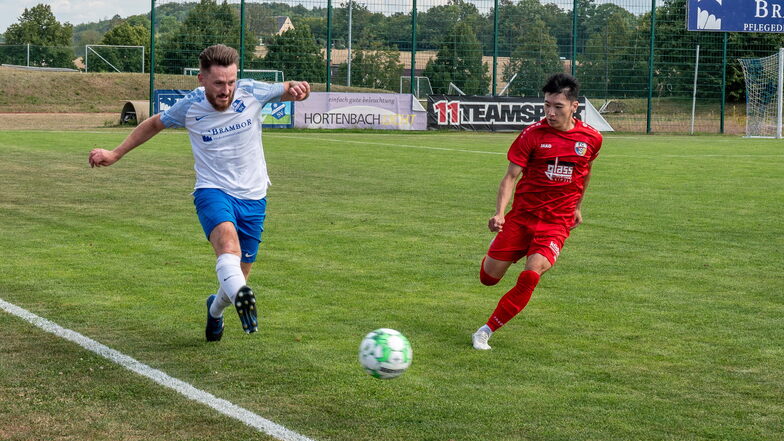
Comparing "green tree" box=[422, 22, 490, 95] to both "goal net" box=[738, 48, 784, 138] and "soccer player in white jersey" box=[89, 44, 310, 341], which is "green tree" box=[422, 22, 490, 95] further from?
"soccer player in white jersey" box=[89, 44, 310, 341]

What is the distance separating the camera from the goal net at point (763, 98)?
3906 centimetres

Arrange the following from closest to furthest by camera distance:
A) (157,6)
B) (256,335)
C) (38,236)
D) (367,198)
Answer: (256,335), (38,236), (367,198), (157,6)

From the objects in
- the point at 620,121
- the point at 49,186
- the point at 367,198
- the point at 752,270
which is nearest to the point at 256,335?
the point at 752,270

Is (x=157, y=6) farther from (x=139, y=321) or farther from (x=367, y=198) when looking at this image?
(x=139, y=321)

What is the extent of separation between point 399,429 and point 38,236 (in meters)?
7.57

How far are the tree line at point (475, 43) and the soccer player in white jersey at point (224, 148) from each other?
99.0 feet

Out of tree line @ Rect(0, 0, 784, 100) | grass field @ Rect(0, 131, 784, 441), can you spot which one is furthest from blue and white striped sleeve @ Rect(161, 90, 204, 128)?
tree line @ Rect(0, 0, 784, 100)

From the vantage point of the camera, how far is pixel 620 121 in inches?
1583

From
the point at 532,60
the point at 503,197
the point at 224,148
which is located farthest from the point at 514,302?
the point at 532,60

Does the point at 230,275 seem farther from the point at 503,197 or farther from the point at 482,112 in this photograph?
the point at 482,112

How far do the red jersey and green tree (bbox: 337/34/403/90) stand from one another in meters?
31.8

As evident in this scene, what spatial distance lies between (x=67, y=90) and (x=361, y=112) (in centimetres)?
2577

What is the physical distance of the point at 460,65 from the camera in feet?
128

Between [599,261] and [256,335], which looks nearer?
[256,335]
